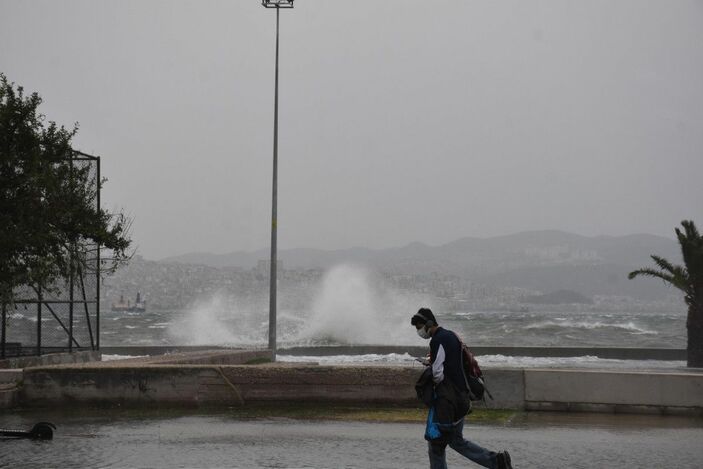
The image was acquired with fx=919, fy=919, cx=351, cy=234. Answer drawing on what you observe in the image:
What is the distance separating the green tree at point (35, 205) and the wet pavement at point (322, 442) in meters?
2.98

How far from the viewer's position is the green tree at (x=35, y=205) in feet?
45.5

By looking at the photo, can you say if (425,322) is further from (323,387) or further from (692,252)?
(692,252)

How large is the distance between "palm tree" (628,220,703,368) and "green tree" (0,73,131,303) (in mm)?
24865

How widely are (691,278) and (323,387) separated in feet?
88.8

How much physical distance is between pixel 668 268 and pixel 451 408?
31.0 meters

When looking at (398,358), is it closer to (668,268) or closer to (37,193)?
(668,268)

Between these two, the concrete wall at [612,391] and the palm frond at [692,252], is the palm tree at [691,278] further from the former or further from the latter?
the concrete wall at [612,391]

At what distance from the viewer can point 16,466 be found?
893cm

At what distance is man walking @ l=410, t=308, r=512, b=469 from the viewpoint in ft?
25.1

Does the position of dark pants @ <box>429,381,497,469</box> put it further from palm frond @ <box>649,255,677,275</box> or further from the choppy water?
the choppy water

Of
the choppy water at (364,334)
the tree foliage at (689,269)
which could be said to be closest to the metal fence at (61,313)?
the tree foliage at (689,269)

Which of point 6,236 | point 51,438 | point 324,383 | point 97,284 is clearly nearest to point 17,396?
point 6,236

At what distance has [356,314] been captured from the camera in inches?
2972

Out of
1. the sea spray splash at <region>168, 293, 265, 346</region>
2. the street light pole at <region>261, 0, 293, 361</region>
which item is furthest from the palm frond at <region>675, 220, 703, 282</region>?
the sea spray splash at <region>168, 293, 265, 346</region>
